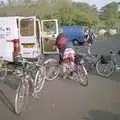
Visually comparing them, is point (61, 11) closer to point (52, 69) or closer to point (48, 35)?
point (48, 35)

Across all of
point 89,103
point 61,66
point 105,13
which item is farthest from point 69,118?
point 105,13

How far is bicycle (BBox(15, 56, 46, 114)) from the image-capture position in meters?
7.96

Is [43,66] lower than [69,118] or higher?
higher

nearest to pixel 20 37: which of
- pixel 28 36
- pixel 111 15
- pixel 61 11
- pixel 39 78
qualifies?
pixel 28 36

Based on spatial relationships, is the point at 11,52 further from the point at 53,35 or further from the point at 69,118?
the point at 69,118

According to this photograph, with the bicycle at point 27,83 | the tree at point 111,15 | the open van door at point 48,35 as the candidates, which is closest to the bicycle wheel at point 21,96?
the bicycle at point 27,83

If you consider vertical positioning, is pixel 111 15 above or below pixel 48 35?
above

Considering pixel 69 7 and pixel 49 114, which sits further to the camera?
pixel 69 7

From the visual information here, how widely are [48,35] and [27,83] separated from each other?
10962 millimetres

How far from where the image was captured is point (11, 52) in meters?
14.1

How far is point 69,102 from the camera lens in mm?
9156

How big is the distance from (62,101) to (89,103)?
2.21ft

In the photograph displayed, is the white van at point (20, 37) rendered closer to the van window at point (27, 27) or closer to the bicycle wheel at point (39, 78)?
the van window at point (27, 27)

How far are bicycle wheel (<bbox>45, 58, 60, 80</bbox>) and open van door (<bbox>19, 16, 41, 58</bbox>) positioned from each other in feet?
12.6
